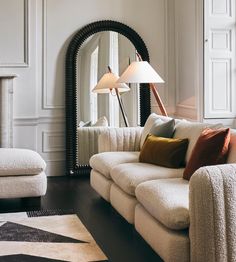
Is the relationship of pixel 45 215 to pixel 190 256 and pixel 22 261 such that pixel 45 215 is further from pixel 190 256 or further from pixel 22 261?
pixel 190 256

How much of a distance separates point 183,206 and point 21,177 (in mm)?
1911

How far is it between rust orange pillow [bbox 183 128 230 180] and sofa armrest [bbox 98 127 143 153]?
153 cm

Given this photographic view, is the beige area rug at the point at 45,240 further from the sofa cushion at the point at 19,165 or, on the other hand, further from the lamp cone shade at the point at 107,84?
the lamp cone shade at the point at 107,84

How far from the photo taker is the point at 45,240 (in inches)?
121

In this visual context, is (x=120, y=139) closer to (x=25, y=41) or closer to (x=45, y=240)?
(x=45, y=240)

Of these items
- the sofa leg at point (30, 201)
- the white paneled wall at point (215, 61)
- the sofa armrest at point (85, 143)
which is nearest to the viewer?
the sofa leg at point (30, 201)

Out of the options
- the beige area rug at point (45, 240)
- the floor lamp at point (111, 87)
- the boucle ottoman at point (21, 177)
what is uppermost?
the floor lamp at point (111, 87)

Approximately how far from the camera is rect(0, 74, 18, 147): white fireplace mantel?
16.8 ft

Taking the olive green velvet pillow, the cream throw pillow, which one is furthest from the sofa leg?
the cream throw pillow

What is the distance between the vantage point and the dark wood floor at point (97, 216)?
2.83 m

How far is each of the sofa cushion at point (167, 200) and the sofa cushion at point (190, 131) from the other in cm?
42

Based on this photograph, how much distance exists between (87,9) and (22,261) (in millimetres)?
3618

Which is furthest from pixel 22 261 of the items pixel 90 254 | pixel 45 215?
pixel 45 215

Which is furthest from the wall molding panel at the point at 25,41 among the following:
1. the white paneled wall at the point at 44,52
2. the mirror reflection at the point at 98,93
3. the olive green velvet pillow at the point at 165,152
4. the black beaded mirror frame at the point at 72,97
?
the olive green velvet pillow at the point at 165,152
